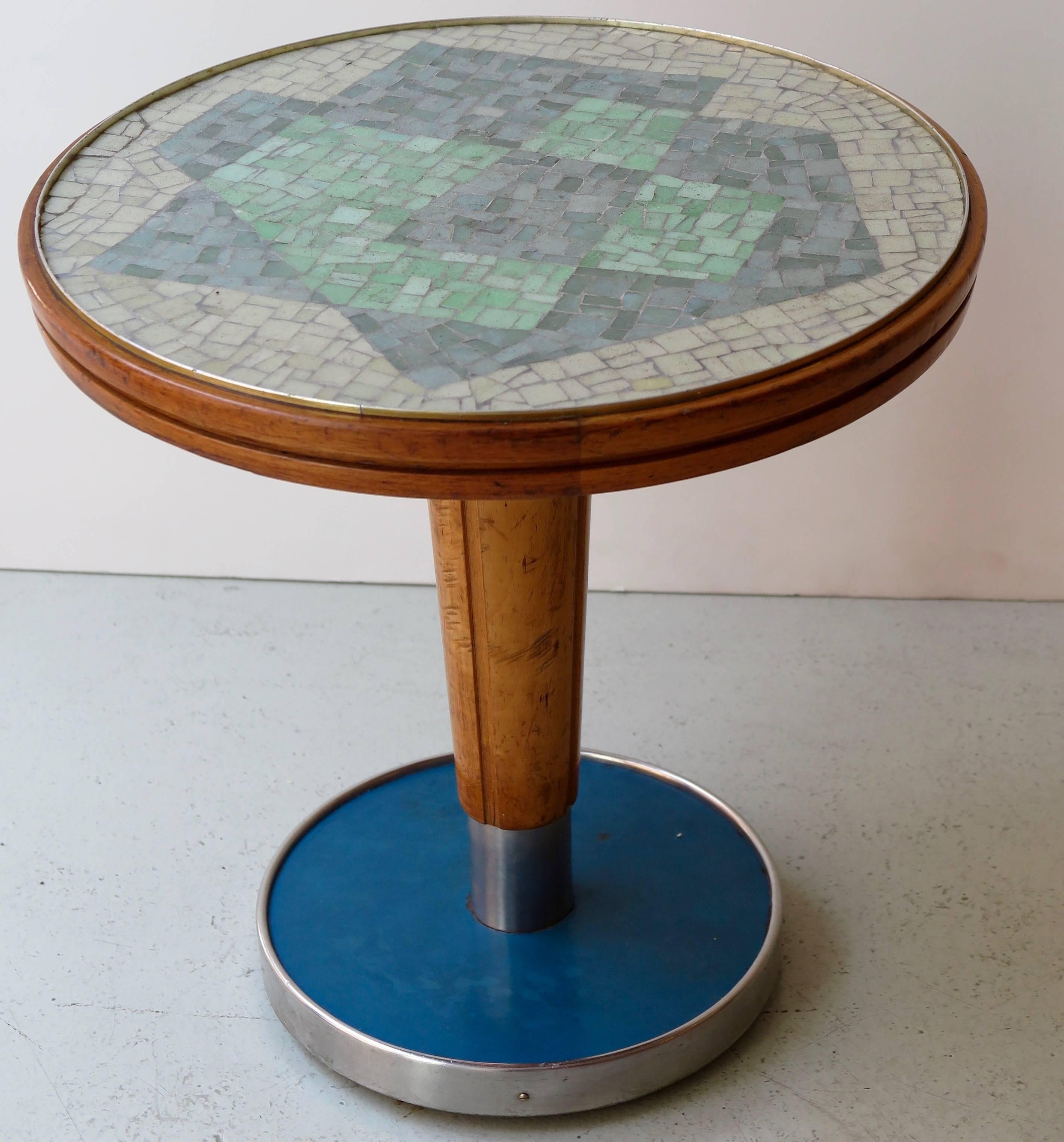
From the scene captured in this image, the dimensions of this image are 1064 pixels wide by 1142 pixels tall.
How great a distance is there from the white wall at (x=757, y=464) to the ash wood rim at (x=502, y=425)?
1420 mm

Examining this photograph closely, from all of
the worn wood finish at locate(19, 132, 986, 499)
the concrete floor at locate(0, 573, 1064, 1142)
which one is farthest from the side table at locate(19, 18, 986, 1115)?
the concrete floor at locate(0, 573, 1064, 1142)

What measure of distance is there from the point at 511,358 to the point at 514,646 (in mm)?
583

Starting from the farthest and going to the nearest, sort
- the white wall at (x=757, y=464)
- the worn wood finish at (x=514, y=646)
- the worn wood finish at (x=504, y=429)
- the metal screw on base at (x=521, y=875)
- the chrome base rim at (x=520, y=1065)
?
the white wall at (x=757, y=464), the metal screw on base at (x=521, y=875), the chrome base rim at (x=520, y=1065), the worn wood finish at (x=514, y=646), the worn wood finish at (x=504, y=429)

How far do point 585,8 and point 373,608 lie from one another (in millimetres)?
1278

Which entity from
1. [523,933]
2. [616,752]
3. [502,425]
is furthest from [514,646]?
[616,752]

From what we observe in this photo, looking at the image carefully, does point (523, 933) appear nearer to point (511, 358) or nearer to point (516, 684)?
point (516, 684)

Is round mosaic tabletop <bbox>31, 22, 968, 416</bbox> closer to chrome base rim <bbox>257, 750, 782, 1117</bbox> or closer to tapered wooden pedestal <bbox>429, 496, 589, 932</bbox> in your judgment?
tapered wooden pedestal <bbox>429, 496, 589, 932</bbox>

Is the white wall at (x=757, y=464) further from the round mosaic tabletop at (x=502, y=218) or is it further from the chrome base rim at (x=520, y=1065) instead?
the chrome base rim at (x=520, y=1065)

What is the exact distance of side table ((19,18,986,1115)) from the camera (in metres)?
1.17

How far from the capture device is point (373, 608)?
295 cm

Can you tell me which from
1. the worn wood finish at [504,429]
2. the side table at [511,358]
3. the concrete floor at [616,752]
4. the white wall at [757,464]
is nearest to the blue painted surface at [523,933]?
the side table at [511,358]

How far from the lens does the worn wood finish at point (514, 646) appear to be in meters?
1.63

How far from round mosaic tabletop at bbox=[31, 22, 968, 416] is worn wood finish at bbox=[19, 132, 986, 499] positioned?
0.02m

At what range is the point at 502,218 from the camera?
1466mm
